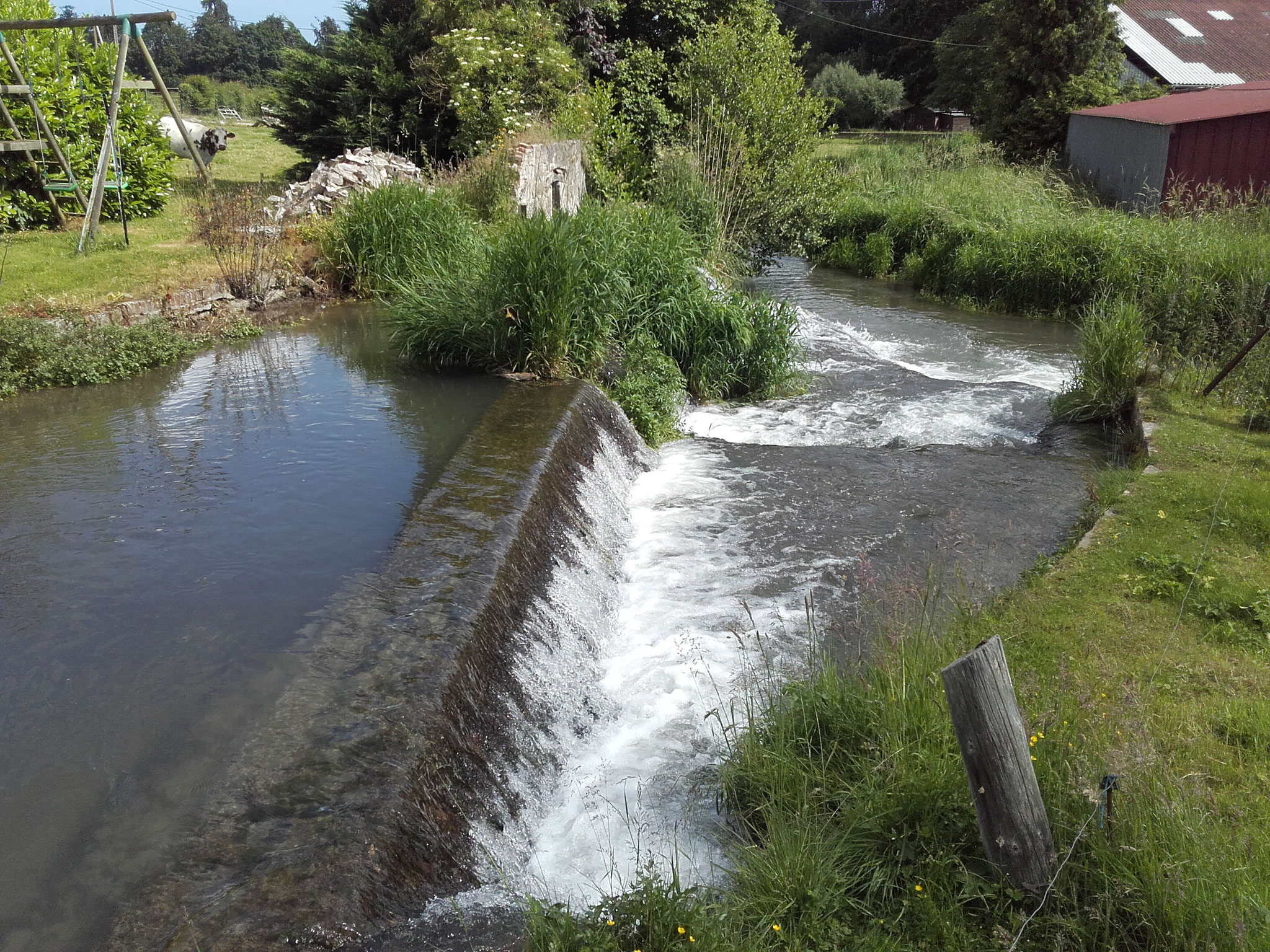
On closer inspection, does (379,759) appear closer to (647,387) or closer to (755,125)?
(647,387)

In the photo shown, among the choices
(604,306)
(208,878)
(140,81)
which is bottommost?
(208,878)

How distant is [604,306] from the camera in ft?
31.6

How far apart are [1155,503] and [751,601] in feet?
9.59

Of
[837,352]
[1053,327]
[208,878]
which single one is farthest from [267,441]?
[1053,327]

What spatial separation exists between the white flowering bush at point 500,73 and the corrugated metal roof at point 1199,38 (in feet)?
72.3

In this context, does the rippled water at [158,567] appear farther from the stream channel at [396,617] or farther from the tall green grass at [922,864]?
the tall green grass at [922,864]

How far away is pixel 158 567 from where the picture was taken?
556 centimetres

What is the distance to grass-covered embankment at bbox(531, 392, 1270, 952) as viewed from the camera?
123 inches

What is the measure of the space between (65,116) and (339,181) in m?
3.70

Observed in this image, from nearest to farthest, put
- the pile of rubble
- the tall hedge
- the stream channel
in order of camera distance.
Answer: the stream channel
the tall hedge
the pile of rubble

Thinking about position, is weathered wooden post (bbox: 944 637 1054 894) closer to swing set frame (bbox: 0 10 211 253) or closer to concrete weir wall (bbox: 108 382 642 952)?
concrete weir wall (bbox: 108 382 642 952)

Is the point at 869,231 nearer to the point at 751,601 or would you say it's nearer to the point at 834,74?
Result: the point at 751,601

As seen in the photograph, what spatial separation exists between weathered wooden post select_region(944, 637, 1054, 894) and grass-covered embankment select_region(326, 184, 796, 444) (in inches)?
255

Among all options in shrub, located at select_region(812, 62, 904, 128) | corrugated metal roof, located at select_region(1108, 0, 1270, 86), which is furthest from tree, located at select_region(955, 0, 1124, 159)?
shrub, located at select_region(812, 62, 904, 128)
